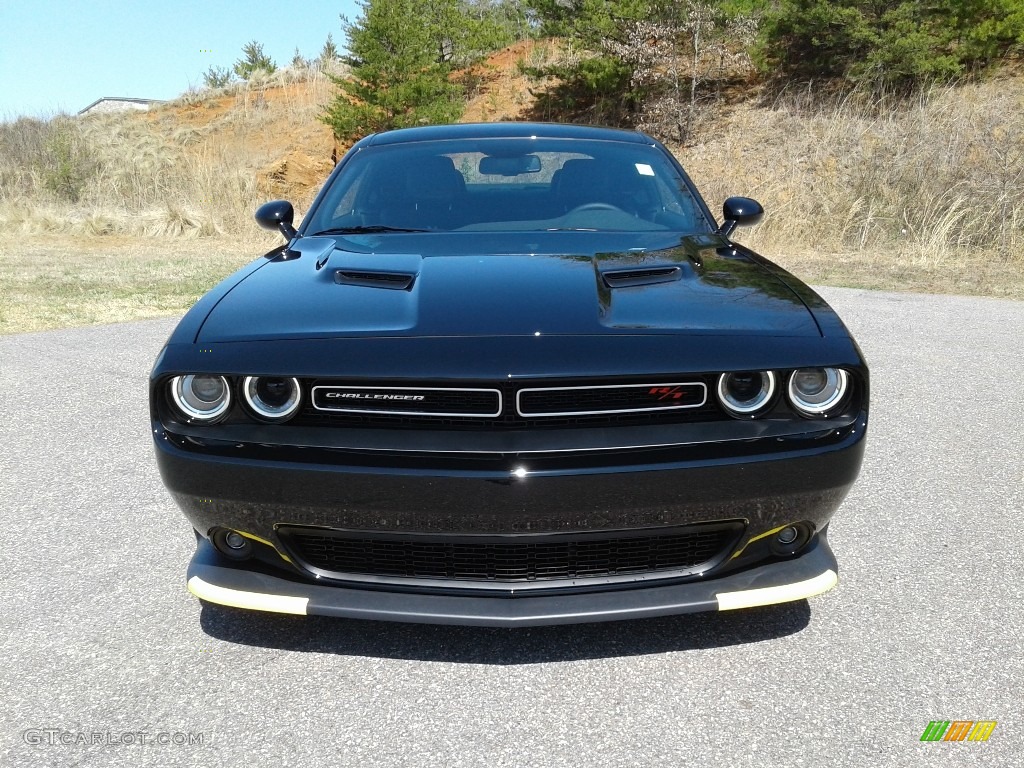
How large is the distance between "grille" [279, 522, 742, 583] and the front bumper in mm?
53

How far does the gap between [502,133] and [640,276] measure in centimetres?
151

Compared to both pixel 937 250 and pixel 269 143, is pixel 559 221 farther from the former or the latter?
pixel 269 143

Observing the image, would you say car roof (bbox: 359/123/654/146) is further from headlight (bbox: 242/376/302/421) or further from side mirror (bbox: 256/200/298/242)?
headlight (bbox: 242/376/302/421)

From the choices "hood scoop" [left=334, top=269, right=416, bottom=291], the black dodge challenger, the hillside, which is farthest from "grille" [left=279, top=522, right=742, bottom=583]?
the hillside

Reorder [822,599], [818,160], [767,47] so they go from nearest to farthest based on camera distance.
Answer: [822,599], [818,160], [767,47]

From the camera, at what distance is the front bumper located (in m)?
1.96

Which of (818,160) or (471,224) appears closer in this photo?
(471,224)

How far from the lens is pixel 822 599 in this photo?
2.52 m

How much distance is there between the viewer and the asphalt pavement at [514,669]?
1861mm

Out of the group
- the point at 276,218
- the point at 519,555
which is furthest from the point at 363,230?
the point at 519,555

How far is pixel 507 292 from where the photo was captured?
226cm

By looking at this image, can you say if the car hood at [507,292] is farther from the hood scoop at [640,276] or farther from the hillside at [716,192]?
the hillside at [716,192]

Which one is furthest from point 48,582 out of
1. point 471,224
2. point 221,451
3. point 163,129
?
point 163,129

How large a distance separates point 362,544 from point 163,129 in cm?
3260
